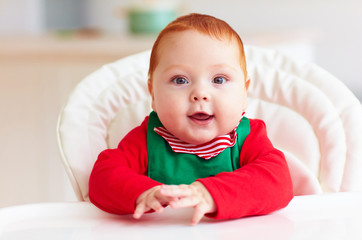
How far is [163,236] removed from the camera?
0.73 meters

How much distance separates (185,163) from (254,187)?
0.49ft

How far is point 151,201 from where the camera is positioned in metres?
0.76

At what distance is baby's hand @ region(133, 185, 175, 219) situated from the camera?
747 millimetres

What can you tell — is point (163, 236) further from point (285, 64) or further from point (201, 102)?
point (285, 64)

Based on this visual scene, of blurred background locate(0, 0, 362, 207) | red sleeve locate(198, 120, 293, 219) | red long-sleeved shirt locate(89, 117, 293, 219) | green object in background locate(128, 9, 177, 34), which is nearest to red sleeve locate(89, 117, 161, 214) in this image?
red long-sleeved shirt locate(89, 117, 293, 219)

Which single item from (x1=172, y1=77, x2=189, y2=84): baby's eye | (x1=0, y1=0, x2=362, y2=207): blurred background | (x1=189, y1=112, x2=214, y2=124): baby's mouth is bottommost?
(x1=0, y1=0, x2=362, y2=207): blurred background

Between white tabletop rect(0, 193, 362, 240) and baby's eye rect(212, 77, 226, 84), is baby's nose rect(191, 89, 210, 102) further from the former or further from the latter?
white tabletop rect(0, 193, 362, 240)

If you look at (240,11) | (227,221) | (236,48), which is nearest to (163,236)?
(227,221)

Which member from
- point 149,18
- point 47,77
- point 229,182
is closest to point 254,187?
point 229,182

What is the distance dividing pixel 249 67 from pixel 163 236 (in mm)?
544

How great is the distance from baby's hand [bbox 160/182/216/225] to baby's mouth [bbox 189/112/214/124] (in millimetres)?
121

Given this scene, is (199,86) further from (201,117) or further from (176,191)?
(176,191)

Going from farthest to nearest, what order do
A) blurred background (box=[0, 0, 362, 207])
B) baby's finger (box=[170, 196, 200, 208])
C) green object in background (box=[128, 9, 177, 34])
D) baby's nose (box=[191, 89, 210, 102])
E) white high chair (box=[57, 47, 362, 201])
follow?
green object in background (box=[128, 9, 177, 34]) → blurred background (box=[0, 0, 362, 207]) → white high chair (box=[57, 47, 362, 201]) → baby's nose (box=[191, 89, 210, 102]) → baby's finger (box=[170, 196, 200, 208])

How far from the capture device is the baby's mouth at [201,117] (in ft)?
2.81
